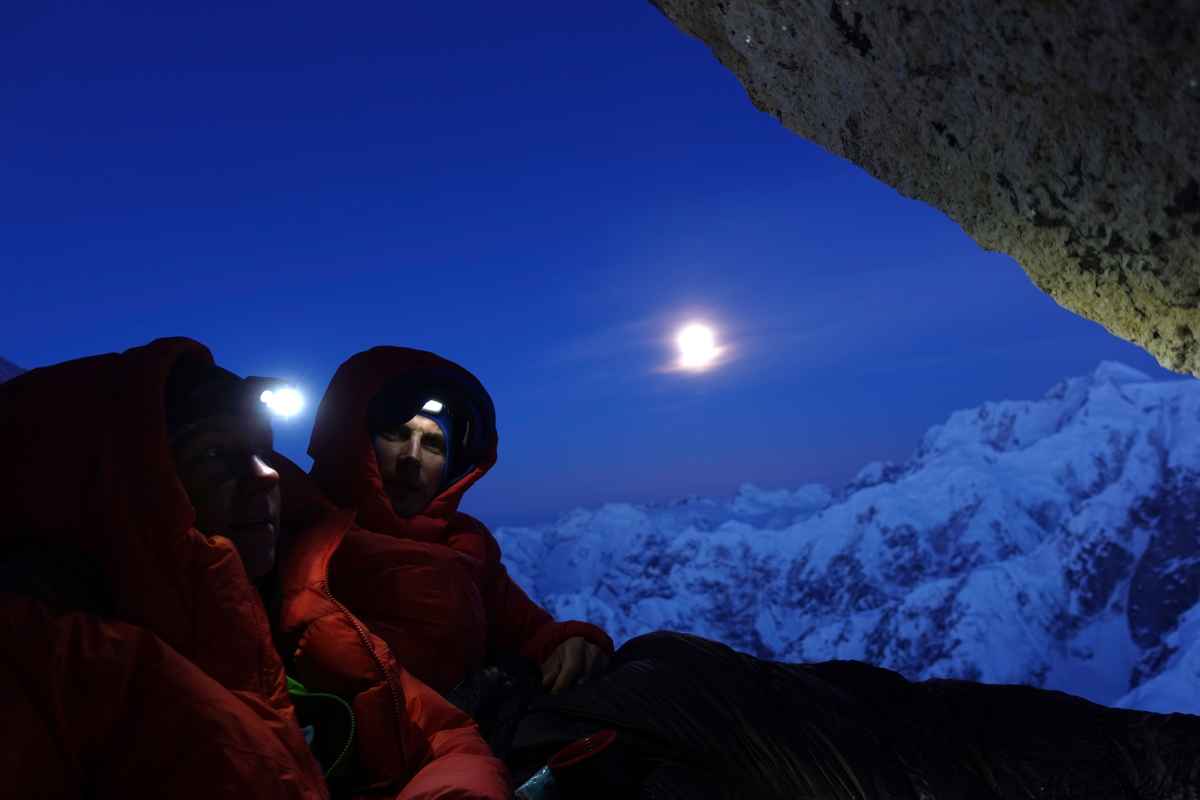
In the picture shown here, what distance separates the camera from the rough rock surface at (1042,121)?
1289 millimetres

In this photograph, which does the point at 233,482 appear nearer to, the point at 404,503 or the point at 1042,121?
the point at 404,503

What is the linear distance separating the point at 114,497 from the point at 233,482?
1.12 feet

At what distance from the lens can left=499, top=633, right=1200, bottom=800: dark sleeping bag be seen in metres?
1.90

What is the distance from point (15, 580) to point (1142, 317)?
236 centimetres

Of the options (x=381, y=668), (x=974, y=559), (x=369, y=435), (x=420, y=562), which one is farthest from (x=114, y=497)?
(x=974, y=559)

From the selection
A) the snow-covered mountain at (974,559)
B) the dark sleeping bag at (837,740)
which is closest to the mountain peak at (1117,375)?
the snow-covered mountain at (974,559)

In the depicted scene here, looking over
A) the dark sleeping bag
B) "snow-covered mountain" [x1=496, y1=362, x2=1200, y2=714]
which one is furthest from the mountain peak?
the dark sleeping bag

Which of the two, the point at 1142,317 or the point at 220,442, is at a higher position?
the point at 1142,317

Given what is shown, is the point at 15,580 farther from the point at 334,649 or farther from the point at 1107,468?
the point at 1107,468

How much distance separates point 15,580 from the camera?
110 centimetres

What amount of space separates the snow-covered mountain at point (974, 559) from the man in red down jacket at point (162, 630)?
82.1 meters

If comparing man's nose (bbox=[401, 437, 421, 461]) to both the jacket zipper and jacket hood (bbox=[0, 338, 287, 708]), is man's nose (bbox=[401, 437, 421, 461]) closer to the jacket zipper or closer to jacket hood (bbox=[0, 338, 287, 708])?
the jacket zipper

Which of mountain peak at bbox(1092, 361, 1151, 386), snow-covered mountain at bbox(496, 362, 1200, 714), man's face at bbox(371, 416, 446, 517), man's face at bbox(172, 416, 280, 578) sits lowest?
man's face at bbox(172, 416, 280, 578)

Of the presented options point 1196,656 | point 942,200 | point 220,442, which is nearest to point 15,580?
point 220,442
